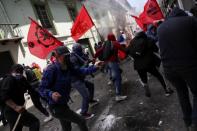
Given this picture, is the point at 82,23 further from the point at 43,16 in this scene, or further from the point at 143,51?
the point at 43,16

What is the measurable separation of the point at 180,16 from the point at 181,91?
974 mm

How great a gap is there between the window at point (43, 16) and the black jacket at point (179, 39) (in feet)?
42.4

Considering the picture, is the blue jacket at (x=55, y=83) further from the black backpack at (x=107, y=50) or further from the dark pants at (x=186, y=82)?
the black backpack at (x=107, y=50)

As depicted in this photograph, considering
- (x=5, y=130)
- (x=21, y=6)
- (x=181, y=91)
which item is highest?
(x=21, y=6)

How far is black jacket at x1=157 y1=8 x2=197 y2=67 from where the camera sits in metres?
2.84

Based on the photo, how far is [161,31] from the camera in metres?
3.08

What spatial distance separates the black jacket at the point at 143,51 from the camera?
16.7 feet

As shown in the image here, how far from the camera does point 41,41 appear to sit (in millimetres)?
6535

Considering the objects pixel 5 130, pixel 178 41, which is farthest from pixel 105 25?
pixel 178 41

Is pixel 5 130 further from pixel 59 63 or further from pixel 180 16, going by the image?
pixel 180 16

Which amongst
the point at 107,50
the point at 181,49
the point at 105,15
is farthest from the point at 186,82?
the point at 105,15

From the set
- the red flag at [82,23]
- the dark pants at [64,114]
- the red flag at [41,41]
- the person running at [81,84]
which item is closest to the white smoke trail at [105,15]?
the red flag at [82,23]

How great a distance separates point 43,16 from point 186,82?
1360 centimetres

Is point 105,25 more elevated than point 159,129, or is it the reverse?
point 105,25
